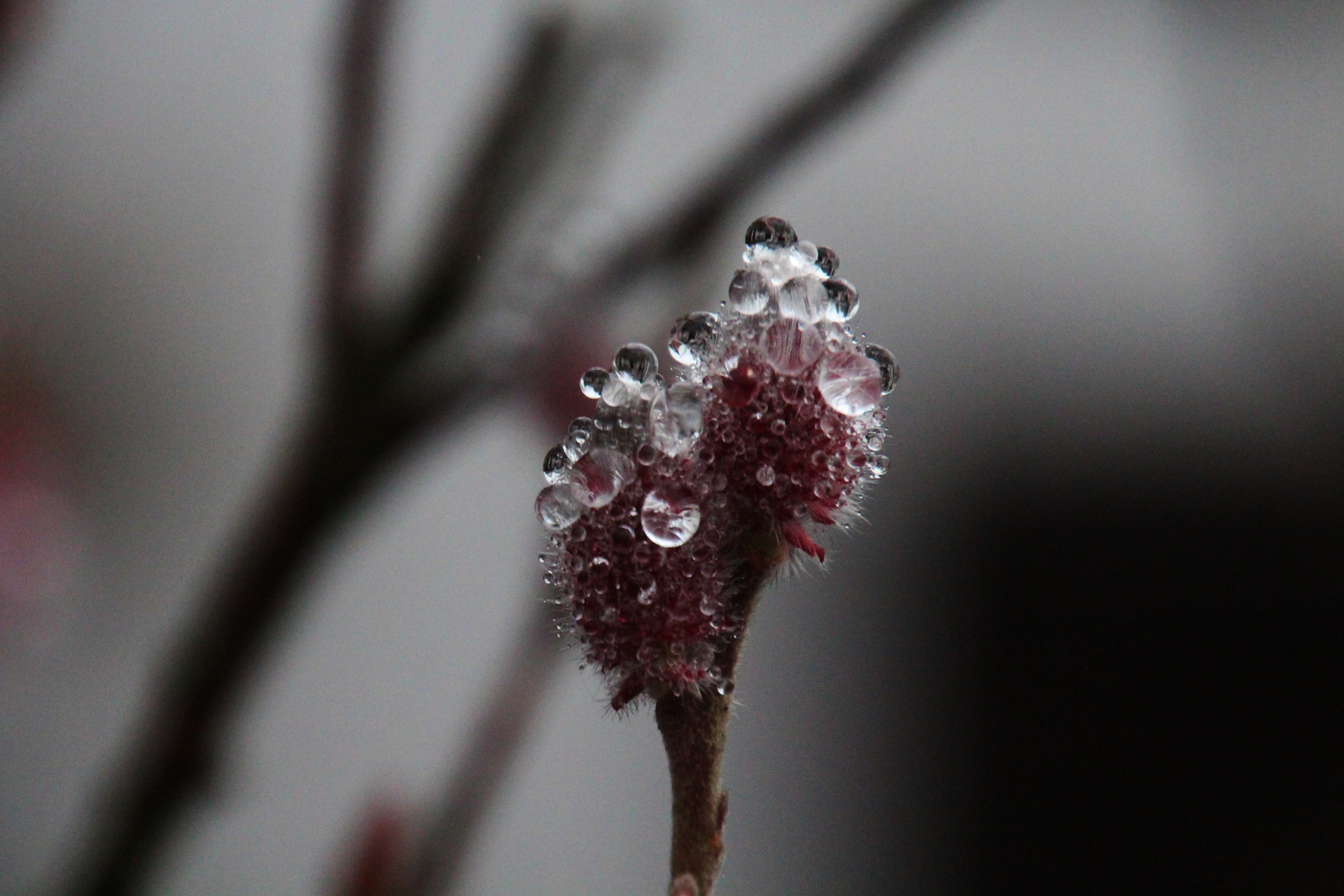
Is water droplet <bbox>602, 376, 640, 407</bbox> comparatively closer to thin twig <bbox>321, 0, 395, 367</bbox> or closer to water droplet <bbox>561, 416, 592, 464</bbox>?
water droplet <bbox>561, 416, 592, 464</bbox>

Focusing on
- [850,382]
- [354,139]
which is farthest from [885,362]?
[354,139]

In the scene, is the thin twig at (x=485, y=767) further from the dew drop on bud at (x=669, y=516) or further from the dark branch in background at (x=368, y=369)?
the dew drop on bud at (x=669, y=516)

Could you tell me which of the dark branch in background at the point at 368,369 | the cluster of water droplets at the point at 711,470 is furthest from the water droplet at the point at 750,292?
the dark branch in background at the point at 368,369

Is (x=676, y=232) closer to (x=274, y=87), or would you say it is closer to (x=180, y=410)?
(x=180, y=410)

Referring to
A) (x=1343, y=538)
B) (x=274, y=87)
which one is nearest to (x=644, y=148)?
(x=274, y=87)

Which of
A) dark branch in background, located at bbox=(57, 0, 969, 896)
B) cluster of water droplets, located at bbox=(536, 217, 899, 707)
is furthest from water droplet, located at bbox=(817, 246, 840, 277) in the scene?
dark branch in background, located at bbox=(57, 0, 969, 896)

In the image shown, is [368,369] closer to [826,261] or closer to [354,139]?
[354,139]
